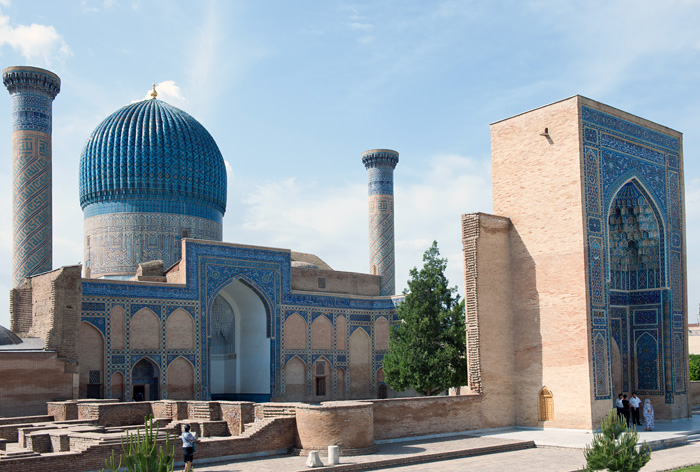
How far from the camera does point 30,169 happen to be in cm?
1783

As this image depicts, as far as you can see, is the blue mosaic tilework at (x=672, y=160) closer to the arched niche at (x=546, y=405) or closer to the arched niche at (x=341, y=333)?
the arched niche at (x=546, y=405)

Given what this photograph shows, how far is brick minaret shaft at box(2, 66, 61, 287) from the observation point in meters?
17.6

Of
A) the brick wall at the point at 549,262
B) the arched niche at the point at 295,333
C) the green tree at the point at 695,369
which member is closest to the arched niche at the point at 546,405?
the brick wall at the point at 549,262

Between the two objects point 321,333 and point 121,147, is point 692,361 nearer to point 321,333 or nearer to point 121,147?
point 321,333

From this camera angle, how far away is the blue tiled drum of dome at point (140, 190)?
66.7ft

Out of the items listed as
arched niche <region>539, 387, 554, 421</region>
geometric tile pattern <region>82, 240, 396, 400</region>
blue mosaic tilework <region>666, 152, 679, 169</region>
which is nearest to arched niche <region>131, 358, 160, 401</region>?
geometric tile pattern <region>82, 240, 396, 400</region>

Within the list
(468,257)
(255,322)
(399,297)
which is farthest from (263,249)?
(468,257)

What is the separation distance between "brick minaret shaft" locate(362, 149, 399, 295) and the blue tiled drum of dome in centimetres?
583

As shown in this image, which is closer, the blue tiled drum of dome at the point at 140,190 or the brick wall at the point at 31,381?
the brick wall at the point at 31,381

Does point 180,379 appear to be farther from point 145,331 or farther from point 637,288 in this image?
point 637,288

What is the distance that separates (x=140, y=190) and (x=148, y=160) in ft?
2.85

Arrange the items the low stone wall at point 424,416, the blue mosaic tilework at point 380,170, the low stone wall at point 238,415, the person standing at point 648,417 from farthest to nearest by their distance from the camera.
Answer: the blue mosaic tilework at point 380,170 → the person standing at point 648,417 → the low stone wall at point 238,415 → the low stone wall at point 424,416

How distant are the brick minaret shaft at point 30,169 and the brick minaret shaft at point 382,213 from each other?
10479mm

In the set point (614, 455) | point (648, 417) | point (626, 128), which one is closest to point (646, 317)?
point (648, 417)
